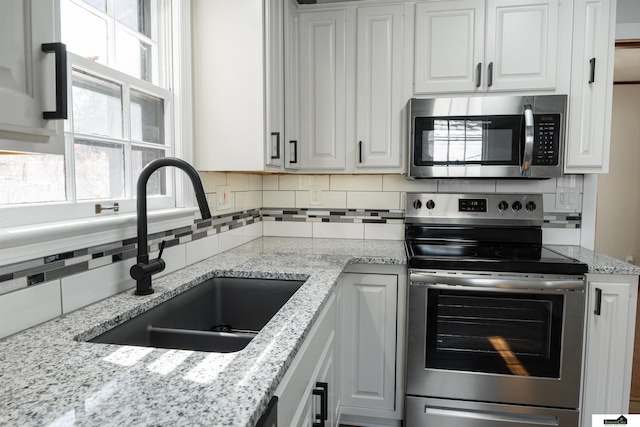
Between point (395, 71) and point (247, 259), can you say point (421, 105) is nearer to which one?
point (395, 71)

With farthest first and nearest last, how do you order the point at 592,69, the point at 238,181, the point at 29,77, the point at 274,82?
the point at 238,181 < the point at 592,69 < the point at 274,82 < the point at 29,77

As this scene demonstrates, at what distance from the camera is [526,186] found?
7.77 ft

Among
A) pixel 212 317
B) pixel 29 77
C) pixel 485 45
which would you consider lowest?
pixel 212 317

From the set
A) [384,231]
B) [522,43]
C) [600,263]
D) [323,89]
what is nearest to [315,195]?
[384,231]

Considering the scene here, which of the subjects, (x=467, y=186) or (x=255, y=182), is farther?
(x=255, y=182)

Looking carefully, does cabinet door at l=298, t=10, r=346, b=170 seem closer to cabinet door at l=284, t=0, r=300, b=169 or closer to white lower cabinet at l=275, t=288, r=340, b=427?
cabinet door at l=284, t=0, r=300, b=169

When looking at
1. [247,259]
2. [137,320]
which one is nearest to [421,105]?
[247,259]

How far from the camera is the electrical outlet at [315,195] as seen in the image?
8.50 feet

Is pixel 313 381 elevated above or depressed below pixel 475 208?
below

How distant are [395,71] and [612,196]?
4186mm

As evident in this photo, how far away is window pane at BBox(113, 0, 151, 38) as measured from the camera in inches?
57.2

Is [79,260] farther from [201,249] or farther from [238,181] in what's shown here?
[238,181]

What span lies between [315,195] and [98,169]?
1.44m

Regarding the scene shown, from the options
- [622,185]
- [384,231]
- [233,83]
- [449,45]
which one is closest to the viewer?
[233,83]
